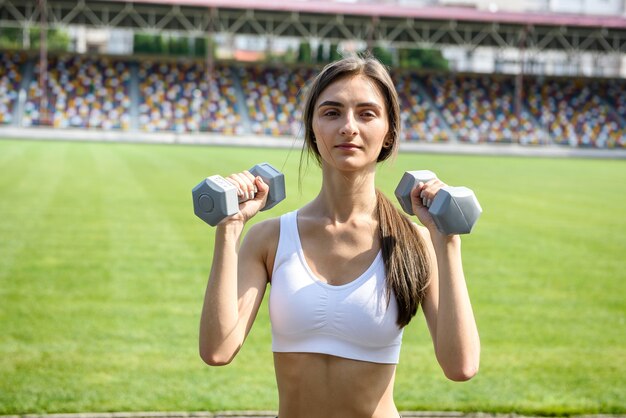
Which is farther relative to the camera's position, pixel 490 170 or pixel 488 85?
pixel 488 85

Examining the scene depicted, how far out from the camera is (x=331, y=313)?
2.45m

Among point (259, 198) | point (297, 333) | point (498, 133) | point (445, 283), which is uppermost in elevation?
point (259, 198)

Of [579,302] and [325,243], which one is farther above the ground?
[325,243]

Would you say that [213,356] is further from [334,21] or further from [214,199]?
[334,21]

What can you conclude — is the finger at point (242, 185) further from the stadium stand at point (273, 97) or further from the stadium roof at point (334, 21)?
the stadium stand at point (273, 97)

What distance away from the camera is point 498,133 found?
47031 mm

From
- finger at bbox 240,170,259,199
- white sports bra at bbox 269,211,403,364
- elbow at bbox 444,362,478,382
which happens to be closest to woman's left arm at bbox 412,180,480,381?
elbow at bbox 444,362,478,382

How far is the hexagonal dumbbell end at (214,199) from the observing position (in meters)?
2.33

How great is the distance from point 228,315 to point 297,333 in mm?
200

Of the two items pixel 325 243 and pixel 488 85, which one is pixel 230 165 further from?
pixel 488 85

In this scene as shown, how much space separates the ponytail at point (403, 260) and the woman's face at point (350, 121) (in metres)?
0.21

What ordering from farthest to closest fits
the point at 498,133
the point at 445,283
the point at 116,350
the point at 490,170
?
the point at 498,133 < the point at 490,170 < the point at 116,350 < the point at 445,283

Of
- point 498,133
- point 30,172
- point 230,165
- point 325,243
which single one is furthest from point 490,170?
point 325,243

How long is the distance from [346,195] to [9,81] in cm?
4552
